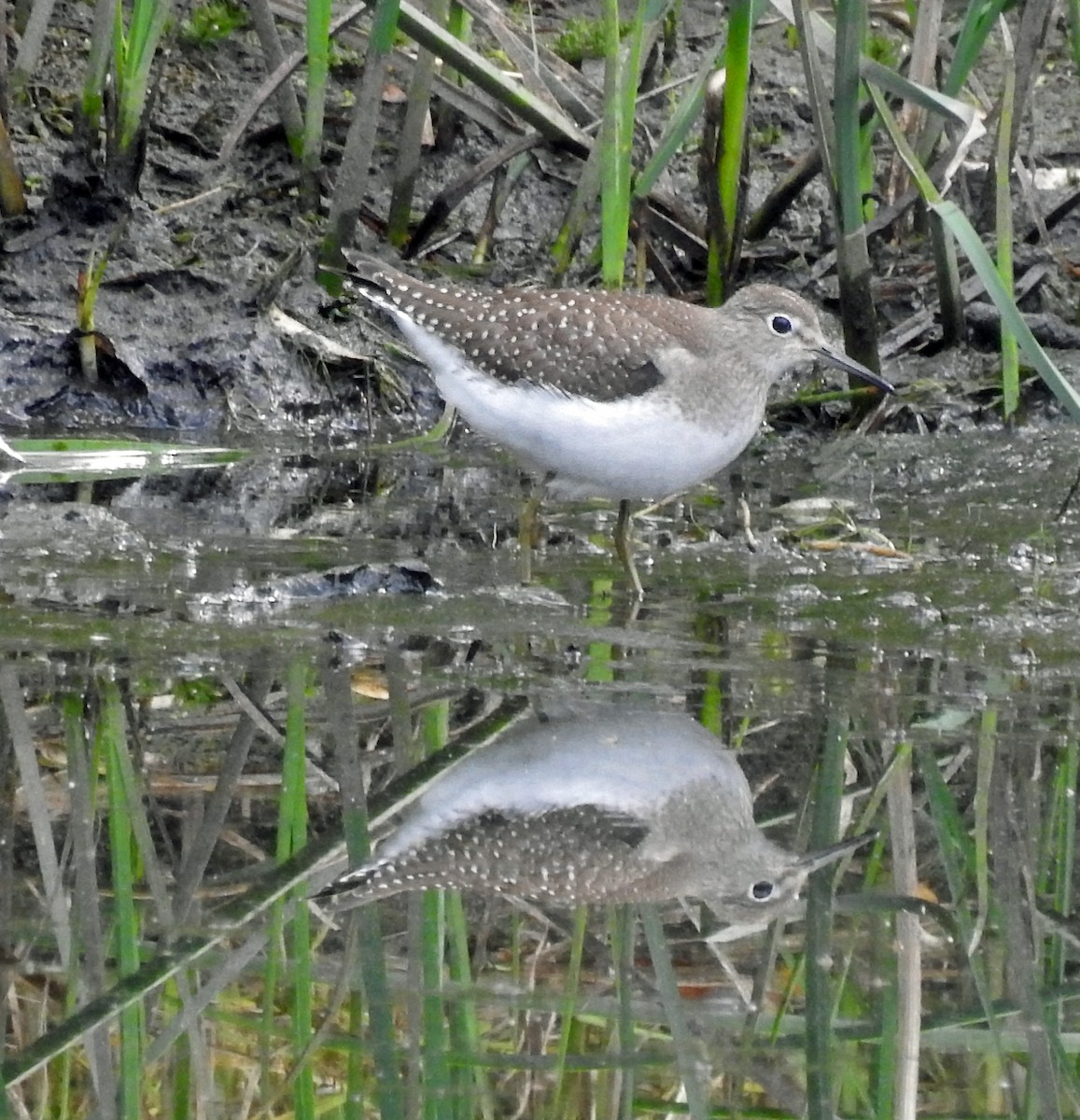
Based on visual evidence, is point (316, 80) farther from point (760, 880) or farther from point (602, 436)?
point (760, 880)

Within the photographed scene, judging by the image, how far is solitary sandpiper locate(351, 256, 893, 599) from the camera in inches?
241

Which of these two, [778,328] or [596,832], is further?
[778,328]

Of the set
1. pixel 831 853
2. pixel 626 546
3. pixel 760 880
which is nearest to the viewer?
pixel 760 880

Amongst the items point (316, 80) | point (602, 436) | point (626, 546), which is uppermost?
point (316, 80)

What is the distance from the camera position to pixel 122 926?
3.28 m

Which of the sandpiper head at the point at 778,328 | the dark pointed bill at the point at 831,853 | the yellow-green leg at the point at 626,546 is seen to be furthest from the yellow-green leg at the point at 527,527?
the dark pointed bill at the point at 831,853

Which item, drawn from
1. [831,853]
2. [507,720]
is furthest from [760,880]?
[507,720]

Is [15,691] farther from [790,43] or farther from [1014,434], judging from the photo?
[790,43]

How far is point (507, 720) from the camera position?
4.55m

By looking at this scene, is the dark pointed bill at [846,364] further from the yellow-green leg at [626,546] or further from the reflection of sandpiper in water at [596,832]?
Result: the reflection of sandpiper in water at [596,832]

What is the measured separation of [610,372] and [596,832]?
2651mm

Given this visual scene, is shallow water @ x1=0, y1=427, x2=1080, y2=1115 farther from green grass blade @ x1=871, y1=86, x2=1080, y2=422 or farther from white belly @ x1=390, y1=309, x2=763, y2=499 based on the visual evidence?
green grass blade @ x1=871, y1=86, x2=1080, y2=422

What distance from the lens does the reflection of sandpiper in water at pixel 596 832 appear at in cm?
359

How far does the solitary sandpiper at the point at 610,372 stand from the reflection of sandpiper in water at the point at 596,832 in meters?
1.71
